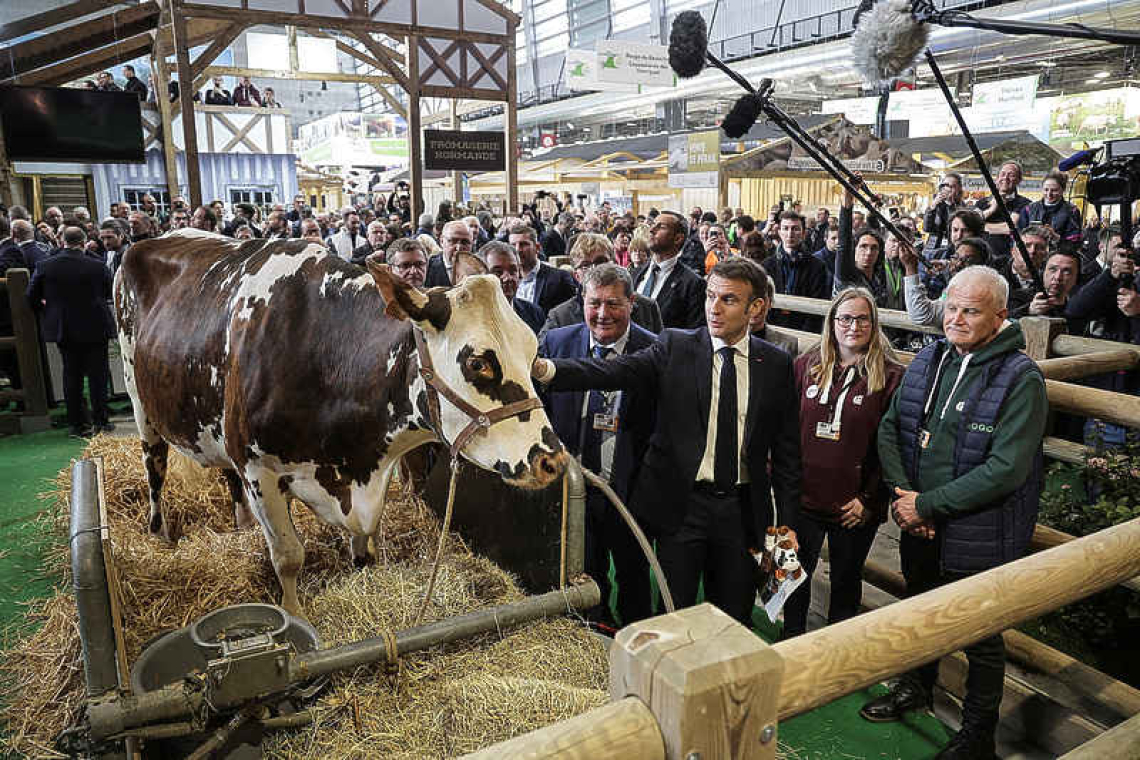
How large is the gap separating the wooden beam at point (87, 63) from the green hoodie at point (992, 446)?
13535 millimetres

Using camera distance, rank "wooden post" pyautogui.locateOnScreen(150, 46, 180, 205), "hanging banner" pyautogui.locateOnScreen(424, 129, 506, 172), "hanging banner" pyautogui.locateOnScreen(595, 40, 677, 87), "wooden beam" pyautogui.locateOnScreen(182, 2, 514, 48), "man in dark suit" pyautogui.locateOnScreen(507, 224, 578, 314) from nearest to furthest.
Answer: "man in dark suit" pyautogui.locateOnScreen(507, 224, 578, 314) → "wooden beam" pyautogui.locateOnScreen(182, 2, 514, 48) → "hanging banner" pyautogui.locateOnScreen(424, 129, 506, 172) → "wooden post" pyautogui.locateOnScreen(150, 46, 180, 205) → "hanging banner" pyautogui.locateOnScreen(595, 40, 677, 87)

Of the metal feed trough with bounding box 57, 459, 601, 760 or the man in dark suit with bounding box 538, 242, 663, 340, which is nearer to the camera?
the metal feed trough with bounding box 57, 459, 601, 760

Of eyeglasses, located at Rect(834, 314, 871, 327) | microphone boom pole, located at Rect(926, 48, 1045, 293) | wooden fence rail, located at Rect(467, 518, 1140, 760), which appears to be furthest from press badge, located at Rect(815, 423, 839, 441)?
wooden fence rail, located at Rect(467, 518, 1140, 760)

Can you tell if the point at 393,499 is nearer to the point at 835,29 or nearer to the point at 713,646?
the point at 713,646

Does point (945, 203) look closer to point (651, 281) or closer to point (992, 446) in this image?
point (651, 281)

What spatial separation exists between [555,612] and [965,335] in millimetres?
1665

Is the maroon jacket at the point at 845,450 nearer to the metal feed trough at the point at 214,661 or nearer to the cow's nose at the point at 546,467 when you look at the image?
the metal feed trough at the point at 214,661

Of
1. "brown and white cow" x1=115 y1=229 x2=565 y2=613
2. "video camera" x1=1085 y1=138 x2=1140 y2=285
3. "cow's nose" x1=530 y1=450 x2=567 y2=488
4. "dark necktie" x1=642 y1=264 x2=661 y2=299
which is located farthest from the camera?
"dark necktie" x1=642 y1=264 x2=661 y2=299

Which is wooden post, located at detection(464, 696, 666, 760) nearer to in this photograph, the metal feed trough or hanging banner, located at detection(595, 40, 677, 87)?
the metal feed trough

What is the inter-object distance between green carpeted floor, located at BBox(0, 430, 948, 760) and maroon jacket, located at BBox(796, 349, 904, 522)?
2.59 ft

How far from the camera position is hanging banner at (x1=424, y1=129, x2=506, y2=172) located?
36.1ft

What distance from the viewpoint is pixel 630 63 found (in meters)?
18.4

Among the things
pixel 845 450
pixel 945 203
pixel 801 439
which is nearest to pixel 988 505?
pixel 845 450

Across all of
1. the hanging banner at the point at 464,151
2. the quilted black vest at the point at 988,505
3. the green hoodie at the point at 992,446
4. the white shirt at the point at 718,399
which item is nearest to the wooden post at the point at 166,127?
the hanging banner at the point at 464,151
